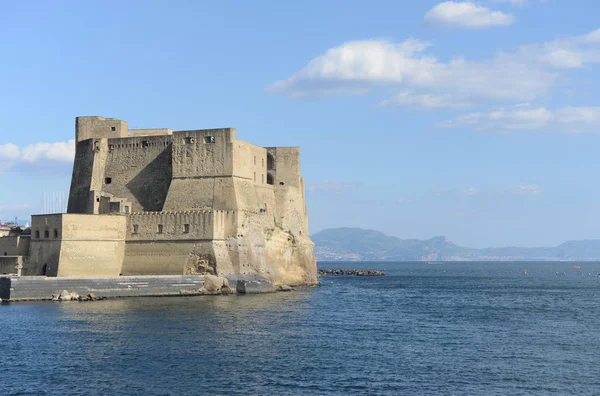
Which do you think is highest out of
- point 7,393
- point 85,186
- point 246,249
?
point 85,186

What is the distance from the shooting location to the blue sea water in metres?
22.9

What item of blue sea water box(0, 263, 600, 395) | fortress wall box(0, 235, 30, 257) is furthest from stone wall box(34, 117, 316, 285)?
blue sea water box(0, 263, 600, 395)

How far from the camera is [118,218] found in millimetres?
50781

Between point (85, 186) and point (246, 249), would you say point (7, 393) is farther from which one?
point (85, 186)

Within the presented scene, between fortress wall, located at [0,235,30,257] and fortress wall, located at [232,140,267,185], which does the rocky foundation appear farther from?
fortress wall, located at [232,140,267,185]

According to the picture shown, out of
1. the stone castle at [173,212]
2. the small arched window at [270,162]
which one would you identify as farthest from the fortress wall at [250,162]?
the small arched window at [270,162]

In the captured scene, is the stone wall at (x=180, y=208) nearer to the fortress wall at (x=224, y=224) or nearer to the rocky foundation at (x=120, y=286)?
the fortress wall at (x=224, y=224)

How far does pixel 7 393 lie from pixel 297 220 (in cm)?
4095

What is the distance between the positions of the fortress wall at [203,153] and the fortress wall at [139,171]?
4.88 ft

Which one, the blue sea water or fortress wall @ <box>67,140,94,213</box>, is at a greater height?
fortress wall @ <box>67,140,94,213</box>

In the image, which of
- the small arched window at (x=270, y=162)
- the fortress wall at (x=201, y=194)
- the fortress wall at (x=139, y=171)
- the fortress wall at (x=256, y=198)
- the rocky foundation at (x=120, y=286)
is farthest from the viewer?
the small arched window at (x=270, y=162)

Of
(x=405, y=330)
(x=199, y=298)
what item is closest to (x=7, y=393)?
(x=405, y=330)

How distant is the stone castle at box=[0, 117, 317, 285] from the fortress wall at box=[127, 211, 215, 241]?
63 mm

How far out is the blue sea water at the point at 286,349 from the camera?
22.9 metres
